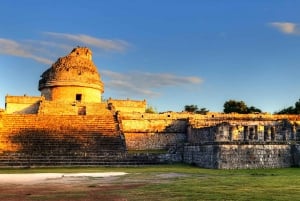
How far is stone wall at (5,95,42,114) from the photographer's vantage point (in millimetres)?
33062

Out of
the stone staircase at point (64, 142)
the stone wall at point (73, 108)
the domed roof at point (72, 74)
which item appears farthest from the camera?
the domed roof at point (72, 74)

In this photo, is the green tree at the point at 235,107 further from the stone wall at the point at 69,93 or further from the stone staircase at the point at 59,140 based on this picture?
the stone staircase at the point at 59,140

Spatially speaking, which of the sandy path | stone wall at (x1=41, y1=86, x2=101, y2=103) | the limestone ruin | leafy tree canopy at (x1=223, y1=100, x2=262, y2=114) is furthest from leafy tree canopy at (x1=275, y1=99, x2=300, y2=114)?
the sandy path

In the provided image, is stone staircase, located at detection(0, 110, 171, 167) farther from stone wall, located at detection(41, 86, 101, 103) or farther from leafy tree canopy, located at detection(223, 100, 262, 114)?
leafy tree canopy, located at detection(223, 100, 262, 114)

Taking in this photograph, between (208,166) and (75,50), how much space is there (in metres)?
22.4

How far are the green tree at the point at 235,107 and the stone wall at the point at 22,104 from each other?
65.0ft

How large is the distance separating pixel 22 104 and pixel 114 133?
34.9 feet

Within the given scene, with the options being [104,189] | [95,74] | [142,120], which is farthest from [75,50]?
[104,189]

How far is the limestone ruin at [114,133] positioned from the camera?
19.3m

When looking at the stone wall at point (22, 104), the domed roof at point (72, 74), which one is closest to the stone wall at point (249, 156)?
the stone wall at point (22, 104)

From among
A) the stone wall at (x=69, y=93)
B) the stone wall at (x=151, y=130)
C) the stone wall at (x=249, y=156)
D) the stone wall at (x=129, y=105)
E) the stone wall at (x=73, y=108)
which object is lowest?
the stone wall at (x=249, y=156)

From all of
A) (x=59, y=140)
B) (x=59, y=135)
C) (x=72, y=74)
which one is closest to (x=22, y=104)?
(x=72, y=74)

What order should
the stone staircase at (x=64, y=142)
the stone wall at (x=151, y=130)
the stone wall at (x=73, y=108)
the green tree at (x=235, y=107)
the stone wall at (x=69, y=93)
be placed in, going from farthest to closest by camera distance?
the green tree at (x=235, y=107), the stone wall at (x=69, y=93), the stone wall at (x=73, y=108), the stone wall at (x=151, y=130), the stone staircase at (x=64, y=142)

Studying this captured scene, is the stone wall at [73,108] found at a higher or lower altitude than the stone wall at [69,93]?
lower
